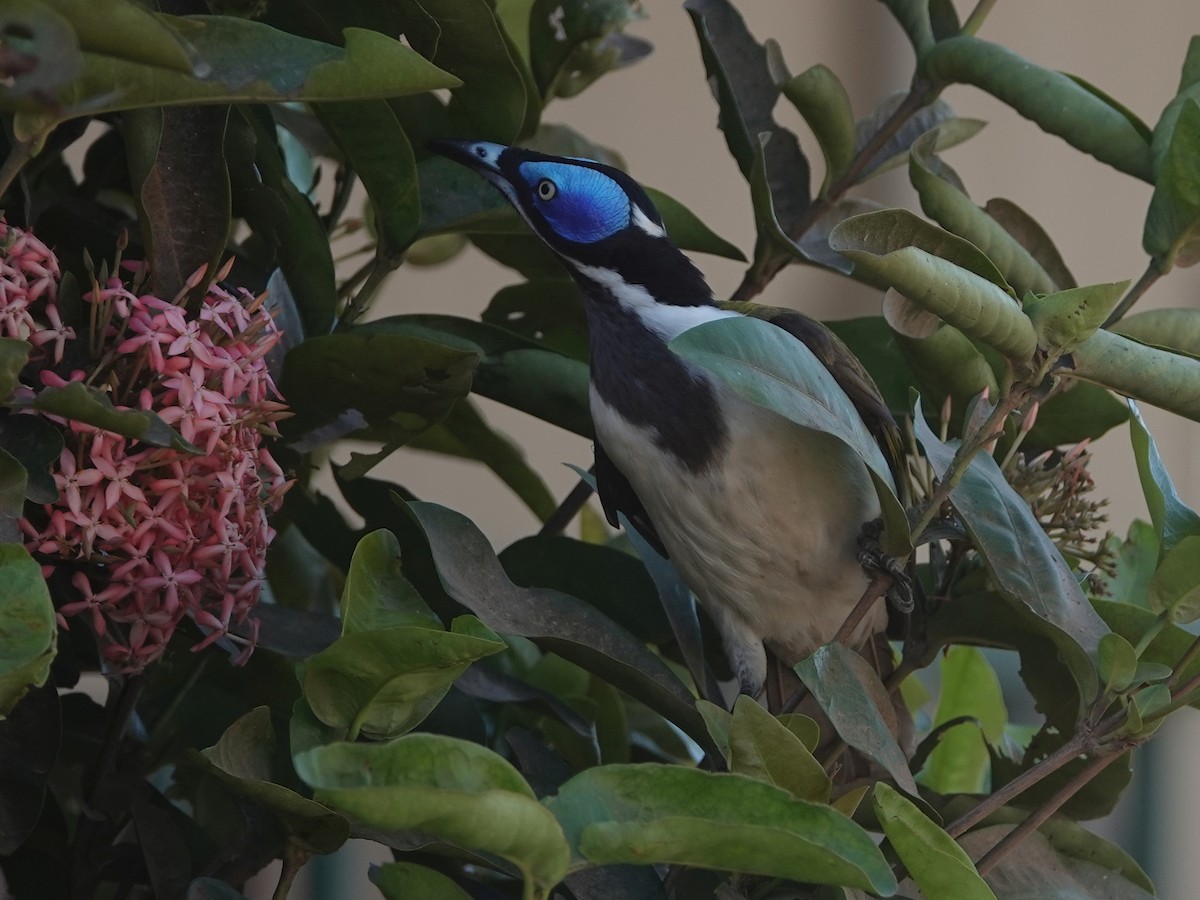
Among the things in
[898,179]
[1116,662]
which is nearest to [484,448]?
[1116,662]

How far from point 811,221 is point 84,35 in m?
0.53

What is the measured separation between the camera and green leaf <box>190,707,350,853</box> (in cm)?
50

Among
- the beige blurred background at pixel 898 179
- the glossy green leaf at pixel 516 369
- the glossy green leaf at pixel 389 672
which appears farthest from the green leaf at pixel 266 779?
the beige blurred background at pixel 898 179

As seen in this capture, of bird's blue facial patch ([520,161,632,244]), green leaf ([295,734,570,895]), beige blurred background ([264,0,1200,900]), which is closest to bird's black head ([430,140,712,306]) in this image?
bird's blue facial patch ([520,161,632,244])

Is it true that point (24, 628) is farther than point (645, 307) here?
No

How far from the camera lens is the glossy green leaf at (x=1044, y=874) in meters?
0.63

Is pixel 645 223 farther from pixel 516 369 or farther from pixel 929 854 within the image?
pixel 929 854

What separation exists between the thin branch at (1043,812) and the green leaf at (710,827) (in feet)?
0.60

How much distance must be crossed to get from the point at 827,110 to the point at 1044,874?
17.5 inches

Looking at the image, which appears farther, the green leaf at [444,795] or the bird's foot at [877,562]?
the bird's foot at [877,562]

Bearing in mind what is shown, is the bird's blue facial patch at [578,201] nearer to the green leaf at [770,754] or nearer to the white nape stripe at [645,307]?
the white nape stripe at [645,307]

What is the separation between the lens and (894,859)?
0.64 m

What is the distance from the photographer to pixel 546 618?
2.01 ft

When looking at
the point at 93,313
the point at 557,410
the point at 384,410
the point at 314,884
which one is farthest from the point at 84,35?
the point at 314,884
